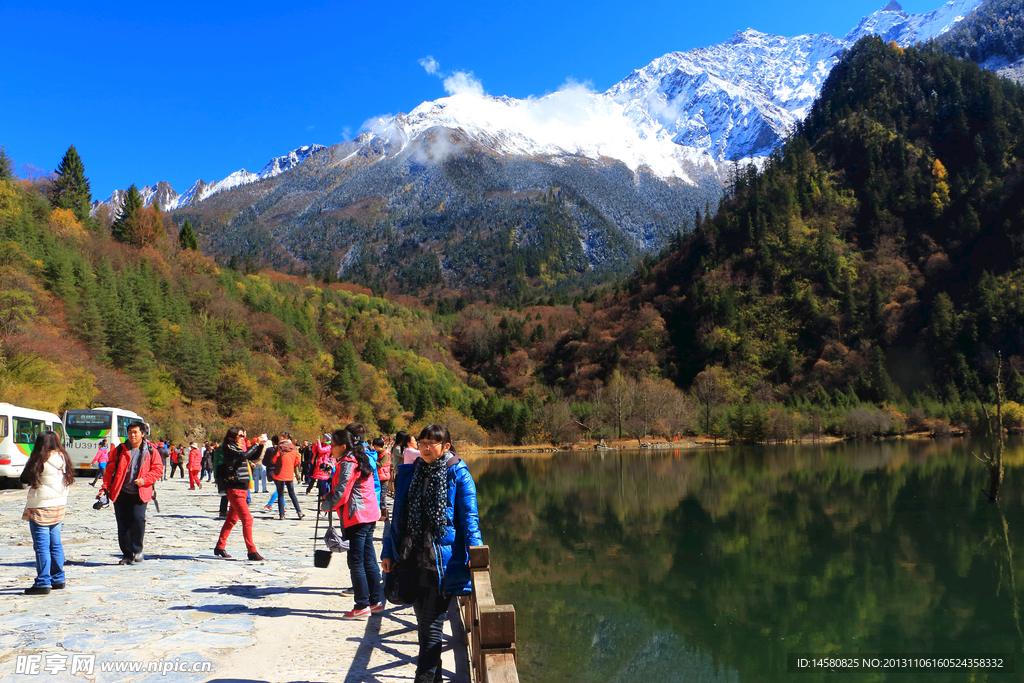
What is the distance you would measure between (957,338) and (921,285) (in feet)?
51.2

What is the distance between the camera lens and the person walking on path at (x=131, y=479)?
8695 millimetres

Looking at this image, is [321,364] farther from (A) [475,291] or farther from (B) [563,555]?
(A) [475,291]

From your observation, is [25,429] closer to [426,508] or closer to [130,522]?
[130,522]

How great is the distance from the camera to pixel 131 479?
873cm

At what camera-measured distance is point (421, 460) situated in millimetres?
4836

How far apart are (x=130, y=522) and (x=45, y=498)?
1934 millimetres

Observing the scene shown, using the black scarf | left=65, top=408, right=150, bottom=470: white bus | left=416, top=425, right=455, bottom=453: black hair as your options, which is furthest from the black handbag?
left=65, top=408, right=150, bottom=470: white bus

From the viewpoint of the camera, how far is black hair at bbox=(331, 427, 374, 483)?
6891 mm

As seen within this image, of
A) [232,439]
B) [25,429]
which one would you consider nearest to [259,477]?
[25,429]

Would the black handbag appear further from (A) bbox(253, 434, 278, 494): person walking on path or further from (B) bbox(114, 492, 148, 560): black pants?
(A) bbox(253, 434, 278, 494): person walking on path

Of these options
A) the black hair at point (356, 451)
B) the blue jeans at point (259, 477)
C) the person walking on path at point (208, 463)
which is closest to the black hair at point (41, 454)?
the black hair at point (356, 451)

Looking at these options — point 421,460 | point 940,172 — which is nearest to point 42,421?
point 421,460

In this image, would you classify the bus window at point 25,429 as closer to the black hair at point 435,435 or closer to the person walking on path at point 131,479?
the person walking on path at point 131,479

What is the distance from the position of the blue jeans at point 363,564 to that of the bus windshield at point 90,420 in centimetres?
2353
